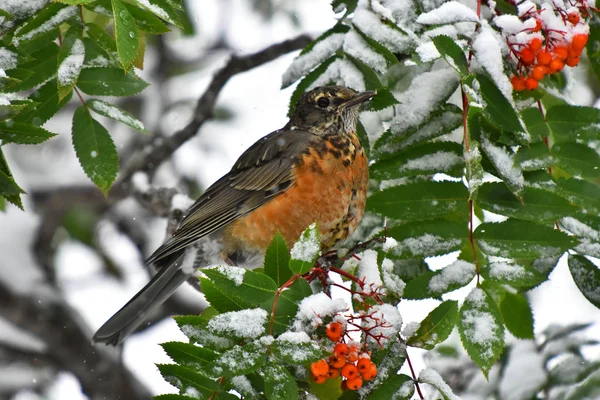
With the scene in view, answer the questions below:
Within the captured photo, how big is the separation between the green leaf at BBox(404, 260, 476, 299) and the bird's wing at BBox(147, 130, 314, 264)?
1.13 meters

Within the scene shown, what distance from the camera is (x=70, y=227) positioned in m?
5.88

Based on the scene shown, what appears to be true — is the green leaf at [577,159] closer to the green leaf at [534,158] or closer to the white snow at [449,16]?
the green leaf at [534,158]

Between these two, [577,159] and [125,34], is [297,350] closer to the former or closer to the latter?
[125,34]

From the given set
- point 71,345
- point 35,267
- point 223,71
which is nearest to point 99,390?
point 71,345

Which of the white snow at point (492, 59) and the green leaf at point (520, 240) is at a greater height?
the white snow at point (492, 59)

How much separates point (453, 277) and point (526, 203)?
0.36 meters

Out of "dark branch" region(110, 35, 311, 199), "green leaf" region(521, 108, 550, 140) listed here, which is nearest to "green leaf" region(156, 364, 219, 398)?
"green leaf" region(521, 108, 550, 140)

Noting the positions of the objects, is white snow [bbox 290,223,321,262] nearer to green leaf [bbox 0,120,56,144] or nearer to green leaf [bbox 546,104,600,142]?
green leaf [bbox 0,120,56,144]

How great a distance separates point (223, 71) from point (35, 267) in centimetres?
200

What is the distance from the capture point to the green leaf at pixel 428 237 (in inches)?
110

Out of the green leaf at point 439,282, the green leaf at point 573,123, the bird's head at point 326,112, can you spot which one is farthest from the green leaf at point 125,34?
the green leaf at point 573,123

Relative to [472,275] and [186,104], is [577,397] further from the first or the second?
[186,104]

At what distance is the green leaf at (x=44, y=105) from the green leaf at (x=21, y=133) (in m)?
0.26

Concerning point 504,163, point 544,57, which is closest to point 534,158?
point 504,163
